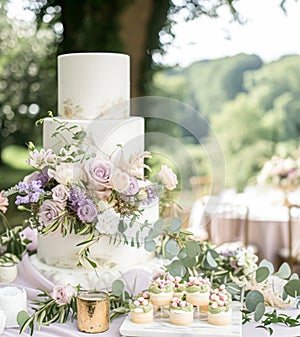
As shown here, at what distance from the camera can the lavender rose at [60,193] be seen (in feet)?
5.11

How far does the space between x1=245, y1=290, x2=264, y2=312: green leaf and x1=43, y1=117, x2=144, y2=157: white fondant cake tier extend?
546 millimetres

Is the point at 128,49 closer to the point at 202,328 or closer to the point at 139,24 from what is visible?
the point at 139,24

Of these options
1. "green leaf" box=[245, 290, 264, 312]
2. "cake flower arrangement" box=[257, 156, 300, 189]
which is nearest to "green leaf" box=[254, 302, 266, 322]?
"green leaf" box=[245, 290, 264, 312]

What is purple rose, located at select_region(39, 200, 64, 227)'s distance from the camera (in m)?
1.57

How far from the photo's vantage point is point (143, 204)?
65.4 inches

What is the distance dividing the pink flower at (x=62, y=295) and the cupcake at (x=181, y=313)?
0.28 m

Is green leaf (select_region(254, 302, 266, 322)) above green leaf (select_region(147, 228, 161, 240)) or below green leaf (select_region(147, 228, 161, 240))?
below

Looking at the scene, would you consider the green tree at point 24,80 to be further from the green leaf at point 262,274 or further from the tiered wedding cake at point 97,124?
the green leaf at point 262,274

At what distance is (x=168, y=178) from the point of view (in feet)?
5.54

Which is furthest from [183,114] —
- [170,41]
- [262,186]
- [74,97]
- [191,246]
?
[191,246]

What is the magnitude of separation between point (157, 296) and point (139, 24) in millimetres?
3787

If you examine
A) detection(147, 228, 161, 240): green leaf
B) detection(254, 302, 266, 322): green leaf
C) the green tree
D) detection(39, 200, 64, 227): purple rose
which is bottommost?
detection(254, 302, 266, 322): green leaf

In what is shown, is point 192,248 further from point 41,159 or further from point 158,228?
point 41,159

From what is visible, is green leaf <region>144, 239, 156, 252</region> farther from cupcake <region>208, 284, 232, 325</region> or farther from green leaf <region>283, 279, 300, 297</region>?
green leaf <region>283, 279, 300, 297</region>
